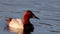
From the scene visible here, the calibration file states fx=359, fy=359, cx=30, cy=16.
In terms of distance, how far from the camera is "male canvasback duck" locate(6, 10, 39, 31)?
13883mm

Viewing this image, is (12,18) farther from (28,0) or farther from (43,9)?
(28,0)

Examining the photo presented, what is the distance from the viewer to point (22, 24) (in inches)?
551

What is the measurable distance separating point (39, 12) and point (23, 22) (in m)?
1.82

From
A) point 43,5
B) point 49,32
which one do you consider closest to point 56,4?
point 43,5

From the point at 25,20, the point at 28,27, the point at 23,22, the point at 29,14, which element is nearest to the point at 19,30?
the point at 28,27

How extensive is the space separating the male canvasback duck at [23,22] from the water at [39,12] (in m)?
0.23

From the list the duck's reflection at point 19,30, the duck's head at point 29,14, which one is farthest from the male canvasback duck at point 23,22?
the duck's reflection at point 19,30

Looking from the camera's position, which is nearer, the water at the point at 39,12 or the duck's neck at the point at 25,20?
the water at the point at 39,12

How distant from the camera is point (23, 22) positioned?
14125 millimetres

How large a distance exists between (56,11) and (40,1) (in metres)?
2.37

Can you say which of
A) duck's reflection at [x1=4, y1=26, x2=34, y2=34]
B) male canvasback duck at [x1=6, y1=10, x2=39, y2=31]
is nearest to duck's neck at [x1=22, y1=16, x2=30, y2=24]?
male canvasback duck at [x1=6, y1=10, x2=39, y2=31]

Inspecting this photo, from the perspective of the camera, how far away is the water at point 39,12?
13198 mm

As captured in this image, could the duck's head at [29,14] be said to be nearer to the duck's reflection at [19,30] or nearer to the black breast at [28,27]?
the black breast at [28,27]

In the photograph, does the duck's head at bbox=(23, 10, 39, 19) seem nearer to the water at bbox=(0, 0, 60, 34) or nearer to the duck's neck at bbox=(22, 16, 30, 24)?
the duck's neck at bbox=(22, 16, 30, 24)
